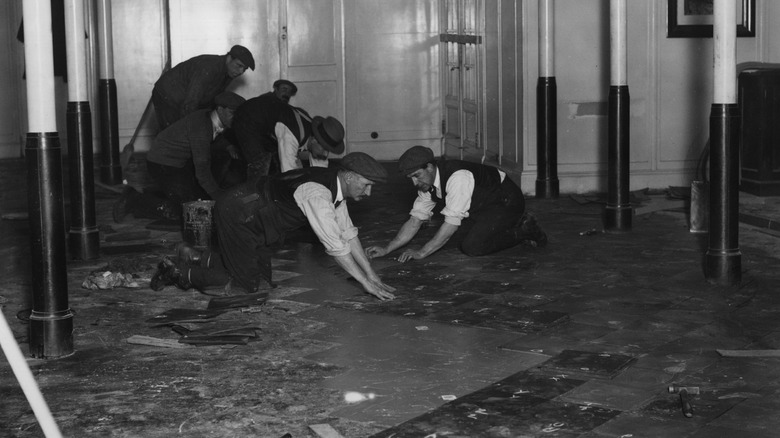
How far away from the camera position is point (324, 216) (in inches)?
252

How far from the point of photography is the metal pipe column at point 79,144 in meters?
8.16

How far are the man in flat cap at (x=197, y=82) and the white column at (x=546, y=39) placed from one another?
9.28 feet

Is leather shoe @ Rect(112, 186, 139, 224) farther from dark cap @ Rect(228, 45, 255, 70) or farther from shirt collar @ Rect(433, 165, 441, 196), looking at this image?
shirt collar @ Rect(433, 165, 441, 196)

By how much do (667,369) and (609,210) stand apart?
3888 mm

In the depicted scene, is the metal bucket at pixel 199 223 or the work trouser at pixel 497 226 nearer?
the work trouser at pixel 497 226

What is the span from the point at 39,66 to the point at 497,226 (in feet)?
12.8

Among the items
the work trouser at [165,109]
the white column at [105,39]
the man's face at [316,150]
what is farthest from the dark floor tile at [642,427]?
the white column at [105,39]

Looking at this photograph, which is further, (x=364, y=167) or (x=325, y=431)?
(x=364, y=167)

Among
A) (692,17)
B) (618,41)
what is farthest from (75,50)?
(692,17)

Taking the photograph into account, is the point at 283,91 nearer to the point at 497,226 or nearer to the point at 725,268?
the point at 497,226

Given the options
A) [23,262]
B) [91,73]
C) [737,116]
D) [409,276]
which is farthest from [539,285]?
[91,73]

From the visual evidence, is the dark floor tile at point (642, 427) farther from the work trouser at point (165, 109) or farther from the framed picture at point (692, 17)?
the work trouser at point (165, 109)

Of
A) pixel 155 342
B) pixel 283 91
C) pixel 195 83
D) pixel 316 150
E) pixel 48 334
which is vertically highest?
pixel 195 83

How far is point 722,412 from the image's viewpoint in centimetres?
470
